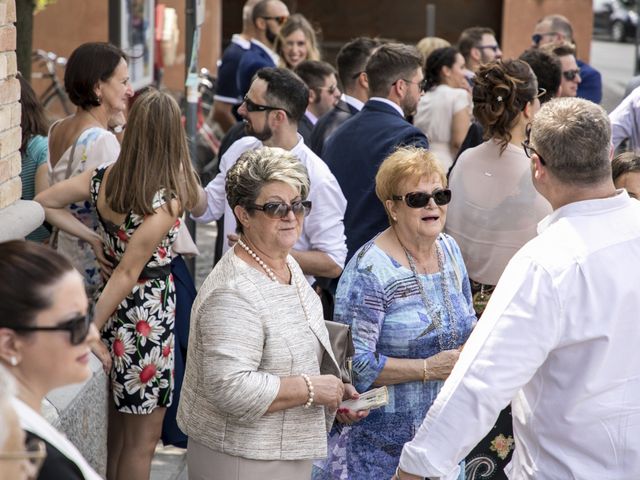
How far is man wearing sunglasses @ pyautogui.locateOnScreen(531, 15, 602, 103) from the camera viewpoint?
8.46 m

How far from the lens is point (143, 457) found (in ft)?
15.6

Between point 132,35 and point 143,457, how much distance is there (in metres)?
7.73

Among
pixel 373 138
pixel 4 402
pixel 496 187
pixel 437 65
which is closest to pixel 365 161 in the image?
pixel 373 138

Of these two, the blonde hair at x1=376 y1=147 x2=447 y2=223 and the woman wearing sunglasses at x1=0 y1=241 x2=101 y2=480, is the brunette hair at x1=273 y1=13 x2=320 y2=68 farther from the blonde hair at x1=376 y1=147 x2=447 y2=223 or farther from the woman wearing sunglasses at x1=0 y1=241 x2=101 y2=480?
the woman wearing sunglasses at x1=0 y1=241 x2=101 y2=480

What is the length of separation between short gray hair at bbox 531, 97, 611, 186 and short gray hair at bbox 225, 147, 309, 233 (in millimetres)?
897

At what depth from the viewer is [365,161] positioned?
18.4 feet

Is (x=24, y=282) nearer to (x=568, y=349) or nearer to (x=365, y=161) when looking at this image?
(x=568, y=349)

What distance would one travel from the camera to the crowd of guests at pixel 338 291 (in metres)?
3.16

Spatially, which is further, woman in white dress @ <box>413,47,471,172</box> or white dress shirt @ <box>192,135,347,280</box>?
woman in white dress @ <box>413,47,471,172</box>

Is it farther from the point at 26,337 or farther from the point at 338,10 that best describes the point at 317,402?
the point at 338,10

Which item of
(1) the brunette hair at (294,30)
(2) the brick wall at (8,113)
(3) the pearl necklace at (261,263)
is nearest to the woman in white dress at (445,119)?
(1) the brunette hair at (294,30)

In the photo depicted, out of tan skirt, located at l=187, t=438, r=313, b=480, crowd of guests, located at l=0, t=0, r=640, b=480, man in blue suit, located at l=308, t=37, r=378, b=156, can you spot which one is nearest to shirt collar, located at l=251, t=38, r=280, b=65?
man in blue suit, located at l=308, t=37, r=378, b=156

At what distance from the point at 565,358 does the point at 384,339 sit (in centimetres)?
95

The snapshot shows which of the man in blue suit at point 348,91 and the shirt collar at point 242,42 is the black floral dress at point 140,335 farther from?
the shirt collar at point 242,42
